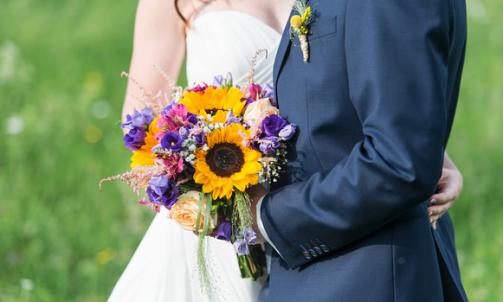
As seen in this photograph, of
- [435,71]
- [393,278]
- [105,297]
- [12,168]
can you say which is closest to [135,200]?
[105,297]

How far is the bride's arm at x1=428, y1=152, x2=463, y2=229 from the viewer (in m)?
1.59

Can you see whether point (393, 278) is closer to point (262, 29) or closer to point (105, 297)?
point (262, 29)

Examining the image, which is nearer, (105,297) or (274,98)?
(274,98)

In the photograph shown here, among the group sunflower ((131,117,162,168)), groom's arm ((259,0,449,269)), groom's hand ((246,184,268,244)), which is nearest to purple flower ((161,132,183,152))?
sunflower ((131,117,162,168))

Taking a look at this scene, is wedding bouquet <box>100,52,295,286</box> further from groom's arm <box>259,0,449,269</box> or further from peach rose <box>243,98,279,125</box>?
groom's arm <box>259,0,449,269</box>

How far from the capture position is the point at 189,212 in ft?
4.42

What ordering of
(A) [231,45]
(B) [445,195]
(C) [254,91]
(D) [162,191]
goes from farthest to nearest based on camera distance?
(A) [231,45]
(B) [445,195]
(C) [254,91]
(D) [162,191]

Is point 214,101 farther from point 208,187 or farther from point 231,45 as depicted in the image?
point 231,45

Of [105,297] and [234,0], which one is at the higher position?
[234,0]

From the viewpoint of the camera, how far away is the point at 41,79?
504cm

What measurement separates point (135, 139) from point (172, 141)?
0.48 ft

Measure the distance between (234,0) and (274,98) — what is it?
80 centimetres

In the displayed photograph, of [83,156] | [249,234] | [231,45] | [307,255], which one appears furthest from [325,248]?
[83,156]

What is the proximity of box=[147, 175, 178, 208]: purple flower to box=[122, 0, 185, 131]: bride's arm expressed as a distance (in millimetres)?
788
